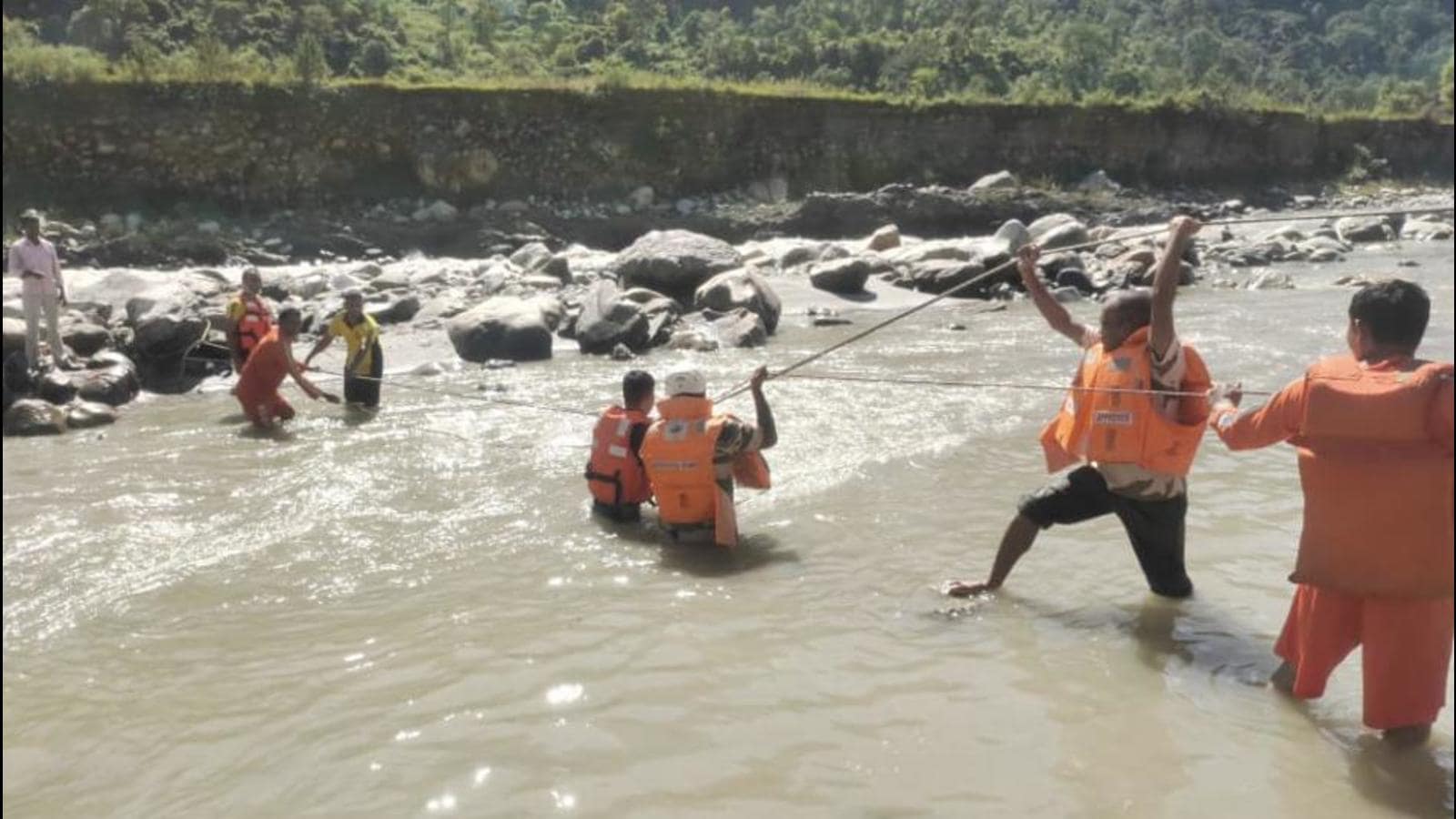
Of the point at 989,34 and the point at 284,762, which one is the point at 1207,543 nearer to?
the point at 284,762

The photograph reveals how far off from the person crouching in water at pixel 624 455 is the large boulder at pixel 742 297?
778 centimetres

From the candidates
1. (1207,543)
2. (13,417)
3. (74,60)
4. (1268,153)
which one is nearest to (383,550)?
(1207,543)

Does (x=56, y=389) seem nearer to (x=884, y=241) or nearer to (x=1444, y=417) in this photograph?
(x=1444, y=417)

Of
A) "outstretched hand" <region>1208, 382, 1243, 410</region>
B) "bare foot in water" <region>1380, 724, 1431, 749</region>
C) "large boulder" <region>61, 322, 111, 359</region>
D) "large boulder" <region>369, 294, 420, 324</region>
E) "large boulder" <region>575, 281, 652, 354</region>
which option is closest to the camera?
"bare foot in water" <region>1380, 724, 1431, 749</region>

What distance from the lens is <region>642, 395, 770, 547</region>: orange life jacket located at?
21.5ft

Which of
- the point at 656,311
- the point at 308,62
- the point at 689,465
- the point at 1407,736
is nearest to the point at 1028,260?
the point at 689,465

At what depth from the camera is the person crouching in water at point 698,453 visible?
257 inches

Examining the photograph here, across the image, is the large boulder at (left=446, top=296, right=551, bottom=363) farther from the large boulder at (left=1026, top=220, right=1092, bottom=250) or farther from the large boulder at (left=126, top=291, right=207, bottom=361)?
the large boulder at (left=1026, top=220, right=1092, bottom=250)

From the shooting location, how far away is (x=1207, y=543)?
6.51 metres

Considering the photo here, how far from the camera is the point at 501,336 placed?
44.5ft

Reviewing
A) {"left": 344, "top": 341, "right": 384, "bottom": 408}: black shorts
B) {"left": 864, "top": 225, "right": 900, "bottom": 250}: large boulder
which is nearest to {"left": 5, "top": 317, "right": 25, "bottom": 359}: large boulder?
{"left": 344, "top": 341, "right": 384, "bottom": 408}: black shorts

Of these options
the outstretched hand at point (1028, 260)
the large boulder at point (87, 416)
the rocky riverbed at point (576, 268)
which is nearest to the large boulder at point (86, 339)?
the rocky riverbed at point (576, 268)

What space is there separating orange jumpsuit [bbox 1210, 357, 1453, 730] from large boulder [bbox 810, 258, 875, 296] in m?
13.7

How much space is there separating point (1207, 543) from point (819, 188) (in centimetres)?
2570
